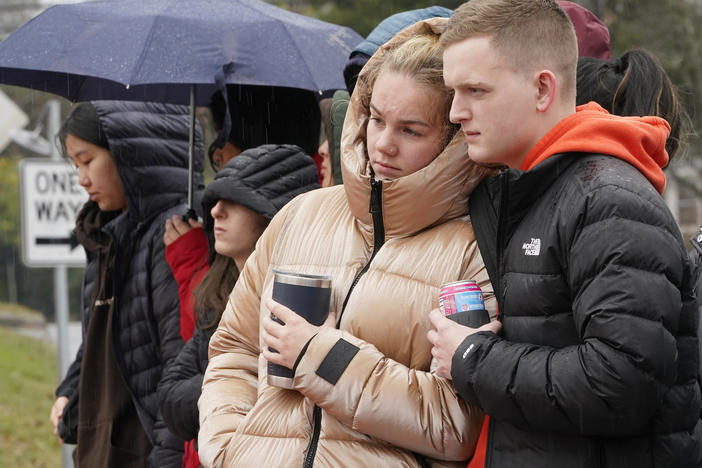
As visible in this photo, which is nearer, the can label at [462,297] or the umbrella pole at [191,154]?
the can label at [462,297]

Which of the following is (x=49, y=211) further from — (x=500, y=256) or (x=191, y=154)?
(x=500, y=256)

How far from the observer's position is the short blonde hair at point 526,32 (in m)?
2.49

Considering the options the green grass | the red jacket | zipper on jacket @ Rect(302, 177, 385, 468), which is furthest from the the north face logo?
the green grass

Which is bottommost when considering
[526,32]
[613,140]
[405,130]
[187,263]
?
[187,263]

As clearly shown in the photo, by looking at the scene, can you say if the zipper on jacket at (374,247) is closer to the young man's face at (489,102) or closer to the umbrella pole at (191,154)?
the young man's face at (489,102)

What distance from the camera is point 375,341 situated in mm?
2684

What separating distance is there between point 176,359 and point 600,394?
2.29 m

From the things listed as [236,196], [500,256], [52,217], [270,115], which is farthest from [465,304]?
[52,217]


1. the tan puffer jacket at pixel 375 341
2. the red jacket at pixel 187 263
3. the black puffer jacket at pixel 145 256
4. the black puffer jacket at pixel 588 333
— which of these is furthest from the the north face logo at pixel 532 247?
the black puffer jacket at pixel 145 256

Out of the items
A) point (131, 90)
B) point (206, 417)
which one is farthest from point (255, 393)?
point (131, 90)

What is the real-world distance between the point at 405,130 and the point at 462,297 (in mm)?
559

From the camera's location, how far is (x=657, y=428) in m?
2.29

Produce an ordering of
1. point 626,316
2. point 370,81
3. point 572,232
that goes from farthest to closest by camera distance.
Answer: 1. point 370,81
2. point 572,232
3. point 626,316

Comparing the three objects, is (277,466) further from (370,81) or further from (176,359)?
(176,359)
